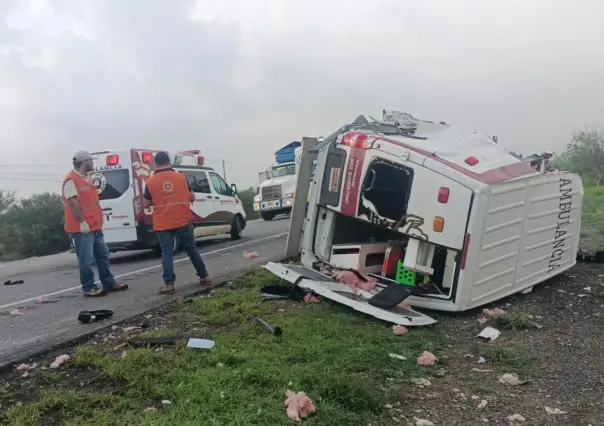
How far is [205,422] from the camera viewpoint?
3.04 m

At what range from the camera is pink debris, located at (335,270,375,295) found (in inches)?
246

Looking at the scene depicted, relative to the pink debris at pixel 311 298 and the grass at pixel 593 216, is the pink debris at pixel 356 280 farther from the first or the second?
the grass at pixel 593 216

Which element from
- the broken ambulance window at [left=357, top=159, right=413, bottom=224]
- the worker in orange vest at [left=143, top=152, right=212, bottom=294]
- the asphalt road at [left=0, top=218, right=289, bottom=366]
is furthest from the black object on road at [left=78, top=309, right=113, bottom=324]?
the broken ambulance window at [left=357, top=159, right=413, bottom=224]

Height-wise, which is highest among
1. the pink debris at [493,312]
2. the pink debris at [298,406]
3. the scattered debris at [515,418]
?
the pink debris at [298,406]

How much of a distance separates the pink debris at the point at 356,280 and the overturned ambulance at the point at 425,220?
0.04m

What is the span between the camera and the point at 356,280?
6371 mm

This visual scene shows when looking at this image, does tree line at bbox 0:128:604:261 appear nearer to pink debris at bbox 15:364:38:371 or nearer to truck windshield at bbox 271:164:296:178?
truck windshield at bbox 271:164:296:178

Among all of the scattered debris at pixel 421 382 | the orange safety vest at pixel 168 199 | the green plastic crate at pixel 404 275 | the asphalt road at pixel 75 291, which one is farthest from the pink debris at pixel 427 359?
the orange safety vest at pixel 168 199

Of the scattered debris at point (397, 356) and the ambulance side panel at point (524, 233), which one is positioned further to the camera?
the ambulance side panel at point (524, 233)

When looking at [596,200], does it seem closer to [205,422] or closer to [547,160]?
[547,160]

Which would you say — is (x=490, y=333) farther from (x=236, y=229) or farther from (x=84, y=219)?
(x=236, y=229)

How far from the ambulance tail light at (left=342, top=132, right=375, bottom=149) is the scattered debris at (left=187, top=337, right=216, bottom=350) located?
9.44 ft

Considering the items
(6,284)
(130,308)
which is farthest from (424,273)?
(6,284)

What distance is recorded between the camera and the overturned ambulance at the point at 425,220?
17.9 feet
